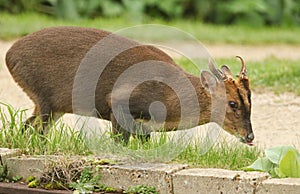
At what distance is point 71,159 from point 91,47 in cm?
127

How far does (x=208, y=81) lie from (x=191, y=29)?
7965 mm

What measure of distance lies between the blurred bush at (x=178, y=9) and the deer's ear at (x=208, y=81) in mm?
8959

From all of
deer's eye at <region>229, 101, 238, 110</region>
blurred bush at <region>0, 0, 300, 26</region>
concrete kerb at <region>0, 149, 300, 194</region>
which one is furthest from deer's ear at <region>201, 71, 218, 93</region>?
blurred bush at <region>0, 0, 300, 26</region>

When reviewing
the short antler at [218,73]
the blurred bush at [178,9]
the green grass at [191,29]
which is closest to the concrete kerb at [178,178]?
the short antler at [218,73]

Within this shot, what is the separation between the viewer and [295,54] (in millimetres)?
13641

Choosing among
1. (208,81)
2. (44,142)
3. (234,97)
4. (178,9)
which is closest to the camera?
(44,142)

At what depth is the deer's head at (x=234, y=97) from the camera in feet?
21.6

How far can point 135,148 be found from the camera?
247 inches

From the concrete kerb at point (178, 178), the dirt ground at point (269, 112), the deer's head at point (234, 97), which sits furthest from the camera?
the dirt ground at point (269, 112)

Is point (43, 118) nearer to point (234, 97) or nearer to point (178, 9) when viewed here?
point (234, 97)

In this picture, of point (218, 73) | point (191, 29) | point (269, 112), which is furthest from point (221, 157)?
point (191, 29)

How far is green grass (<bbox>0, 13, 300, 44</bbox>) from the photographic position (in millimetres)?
13828

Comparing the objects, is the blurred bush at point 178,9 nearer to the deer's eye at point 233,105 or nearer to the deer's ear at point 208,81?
the deer's ear at point 208,81

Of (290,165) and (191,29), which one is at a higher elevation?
(191,29)
